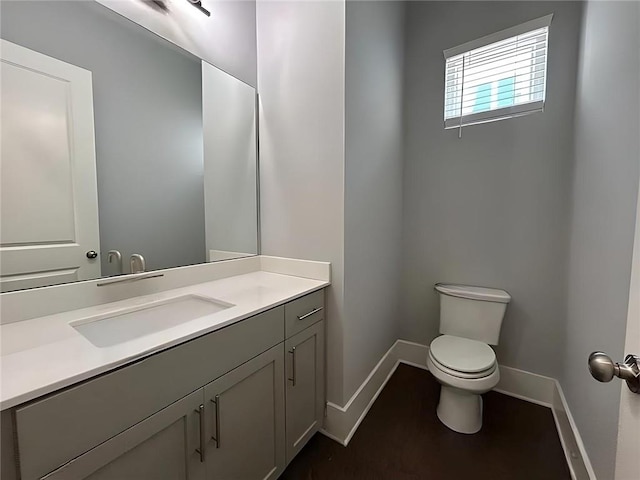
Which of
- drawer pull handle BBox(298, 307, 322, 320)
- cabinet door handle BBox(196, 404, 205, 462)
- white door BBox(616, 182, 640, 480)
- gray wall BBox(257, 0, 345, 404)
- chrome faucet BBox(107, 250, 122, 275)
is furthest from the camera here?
gray wall BBox(257, 0, 345, 404)

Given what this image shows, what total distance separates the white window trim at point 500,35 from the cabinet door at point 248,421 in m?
2.26

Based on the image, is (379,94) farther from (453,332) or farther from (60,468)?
(60,468)

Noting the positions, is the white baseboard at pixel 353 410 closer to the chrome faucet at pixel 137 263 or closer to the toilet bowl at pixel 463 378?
the toilet bowl at pixel 463 378

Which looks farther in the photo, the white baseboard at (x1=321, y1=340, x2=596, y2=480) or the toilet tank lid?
the toilet tank lid

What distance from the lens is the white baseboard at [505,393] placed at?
1.30 m

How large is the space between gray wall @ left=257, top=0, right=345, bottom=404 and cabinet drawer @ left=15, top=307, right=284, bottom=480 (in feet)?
2.12

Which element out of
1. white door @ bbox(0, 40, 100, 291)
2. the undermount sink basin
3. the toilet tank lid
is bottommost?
the toilet tank lid

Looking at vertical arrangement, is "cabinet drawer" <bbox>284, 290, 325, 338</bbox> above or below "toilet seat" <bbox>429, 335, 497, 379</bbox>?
above

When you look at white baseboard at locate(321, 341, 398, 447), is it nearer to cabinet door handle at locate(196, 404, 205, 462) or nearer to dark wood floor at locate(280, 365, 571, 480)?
dark wood floor at locate(280, 365, 571, 480)

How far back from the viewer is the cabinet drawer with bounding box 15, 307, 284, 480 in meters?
0.56

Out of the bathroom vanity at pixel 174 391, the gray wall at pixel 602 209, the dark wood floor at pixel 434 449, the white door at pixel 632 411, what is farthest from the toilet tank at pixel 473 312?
the white door at pixel 632 411

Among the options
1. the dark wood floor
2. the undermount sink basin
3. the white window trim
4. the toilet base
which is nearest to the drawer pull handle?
the undermount sink basin

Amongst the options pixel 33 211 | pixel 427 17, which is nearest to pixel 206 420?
pixel 33 211

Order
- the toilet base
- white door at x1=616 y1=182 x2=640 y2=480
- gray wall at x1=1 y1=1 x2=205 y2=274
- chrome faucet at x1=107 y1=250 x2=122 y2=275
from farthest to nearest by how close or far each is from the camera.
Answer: the toilet base < chrome faucet at x1=107 y1=250 x2=122 y2=275 < gray wall at x1=1 y1=1 x2=205 y2=274 < white door at x1=616 y1=182 x2=640 y2=480
